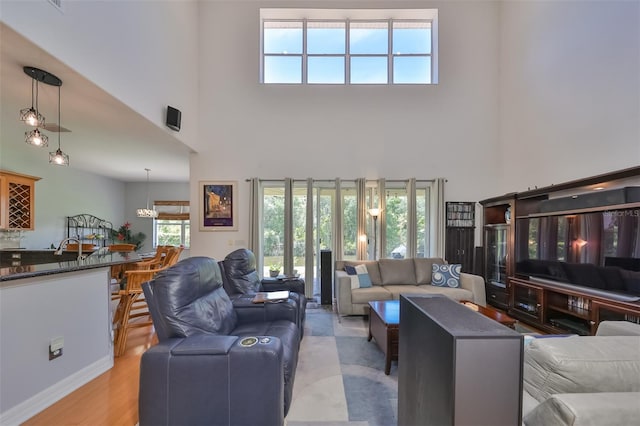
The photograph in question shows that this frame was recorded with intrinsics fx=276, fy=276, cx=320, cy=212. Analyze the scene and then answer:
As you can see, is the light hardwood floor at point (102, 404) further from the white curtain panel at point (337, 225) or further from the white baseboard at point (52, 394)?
the white curtain panel at point (337, 225)

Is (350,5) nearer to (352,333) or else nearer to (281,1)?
(281,1)

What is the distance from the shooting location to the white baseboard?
1.86 metres

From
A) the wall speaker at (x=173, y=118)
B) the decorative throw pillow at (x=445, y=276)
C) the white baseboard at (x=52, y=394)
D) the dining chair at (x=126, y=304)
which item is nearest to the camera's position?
the white baseboard at (x=52, y=394)

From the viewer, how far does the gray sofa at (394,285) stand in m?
4.05

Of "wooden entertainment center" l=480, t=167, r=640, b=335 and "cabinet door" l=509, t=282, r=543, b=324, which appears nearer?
"wooden entertainment center" l=480, t=167, r=640, b=335

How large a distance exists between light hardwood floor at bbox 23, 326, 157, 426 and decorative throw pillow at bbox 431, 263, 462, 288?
4.00 m

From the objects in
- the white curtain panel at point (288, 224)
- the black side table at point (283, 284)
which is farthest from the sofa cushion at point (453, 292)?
the white curtain panel at point (288, 224)

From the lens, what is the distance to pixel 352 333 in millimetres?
3523

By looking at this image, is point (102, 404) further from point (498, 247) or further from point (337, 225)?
point (498, 247)

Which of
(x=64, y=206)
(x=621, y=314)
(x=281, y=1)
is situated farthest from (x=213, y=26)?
(x=621, y=314)

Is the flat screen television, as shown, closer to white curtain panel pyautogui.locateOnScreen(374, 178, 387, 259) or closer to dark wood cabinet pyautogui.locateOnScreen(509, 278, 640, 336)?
dark wood cabinet pyautogui.locateOnScreen(509, 278, 640, 336)

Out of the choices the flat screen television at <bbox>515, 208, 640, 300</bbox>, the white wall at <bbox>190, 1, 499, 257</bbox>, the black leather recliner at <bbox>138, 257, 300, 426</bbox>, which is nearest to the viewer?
the black leather recliner at <bbox>138, 257, 300, 426</bbox>

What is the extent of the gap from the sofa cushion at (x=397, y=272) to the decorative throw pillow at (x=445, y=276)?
323 millimetres

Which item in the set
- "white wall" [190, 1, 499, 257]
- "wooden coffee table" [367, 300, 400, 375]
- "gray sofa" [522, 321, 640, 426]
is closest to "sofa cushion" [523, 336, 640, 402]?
"gray sofa" [522, 321, 640, 426]
